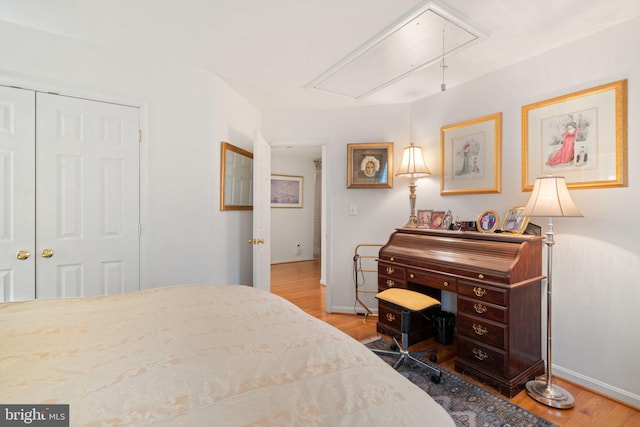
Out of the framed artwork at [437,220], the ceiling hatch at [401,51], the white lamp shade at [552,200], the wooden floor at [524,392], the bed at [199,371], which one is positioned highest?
the ceiling hatch at [401,51]

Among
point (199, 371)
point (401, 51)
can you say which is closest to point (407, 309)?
point (199, 371)

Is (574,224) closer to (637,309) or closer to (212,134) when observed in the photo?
(637,309)

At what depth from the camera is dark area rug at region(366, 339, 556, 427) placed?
1.69 meters

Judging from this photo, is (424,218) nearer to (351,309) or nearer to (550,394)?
(351,309)

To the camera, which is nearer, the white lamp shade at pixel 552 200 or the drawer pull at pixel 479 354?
the white lamp shade at pixel 552 200

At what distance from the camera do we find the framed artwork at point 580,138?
74.5 inches

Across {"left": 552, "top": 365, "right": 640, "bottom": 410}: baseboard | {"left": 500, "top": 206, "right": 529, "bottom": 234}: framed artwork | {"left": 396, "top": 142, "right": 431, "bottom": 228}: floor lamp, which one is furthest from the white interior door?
{"left": 552, "top": 365, "right": 640, "bottom": 410}: baseboard

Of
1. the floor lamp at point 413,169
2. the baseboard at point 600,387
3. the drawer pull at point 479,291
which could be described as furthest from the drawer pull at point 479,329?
the floor lamp at point 413,169

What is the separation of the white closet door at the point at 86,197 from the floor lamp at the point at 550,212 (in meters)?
2.89

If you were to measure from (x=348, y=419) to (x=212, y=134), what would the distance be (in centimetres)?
254

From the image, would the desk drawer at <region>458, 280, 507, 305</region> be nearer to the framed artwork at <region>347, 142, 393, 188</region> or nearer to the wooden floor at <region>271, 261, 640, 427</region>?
the wooden floor at <region>271, 261, 640, 427</region>

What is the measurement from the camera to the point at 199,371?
2.50 ft

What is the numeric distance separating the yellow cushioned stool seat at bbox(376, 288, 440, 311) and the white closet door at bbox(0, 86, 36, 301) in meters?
2.50

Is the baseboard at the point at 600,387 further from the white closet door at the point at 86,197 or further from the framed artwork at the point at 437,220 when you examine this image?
the white closet door at the point at 86,197
